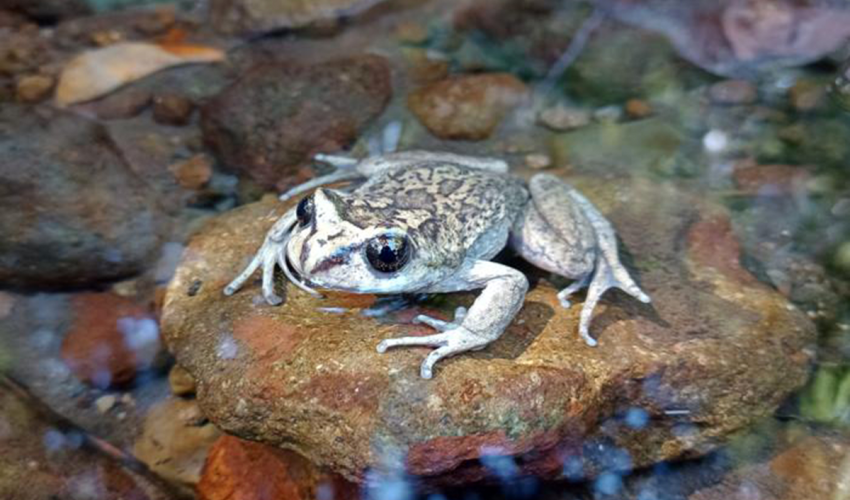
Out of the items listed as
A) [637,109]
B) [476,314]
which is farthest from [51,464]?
[637,109]

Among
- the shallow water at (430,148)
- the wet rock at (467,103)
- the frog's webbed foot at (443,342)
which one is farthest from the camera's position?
the wet rock at (467,103)

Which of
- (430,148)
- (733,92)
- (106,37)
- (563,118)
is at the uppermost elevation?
(106,37)

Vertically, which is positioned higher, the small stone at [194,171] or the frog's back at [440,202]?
the frog's back at [440,202]

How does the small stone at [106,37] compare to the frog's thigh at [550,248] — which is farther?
the small stone at [106,37]

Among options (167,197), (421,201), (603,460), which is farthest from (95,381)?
(603,460)

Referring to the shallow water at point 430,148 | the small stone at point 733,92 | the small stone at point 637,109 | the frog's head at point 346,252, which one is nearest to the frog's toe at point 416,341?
the shallow water at point 430,148

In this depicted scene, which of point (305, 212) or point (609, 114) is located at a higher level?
point (305, 212)

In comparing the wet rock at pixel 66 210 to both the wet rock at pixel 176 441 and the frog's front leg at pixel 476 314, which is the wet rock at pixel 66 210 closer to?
the wet rock at pixel 176 441

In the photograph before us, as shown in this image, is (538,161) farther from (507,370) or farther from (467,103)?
(507,370)
